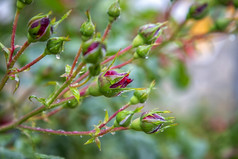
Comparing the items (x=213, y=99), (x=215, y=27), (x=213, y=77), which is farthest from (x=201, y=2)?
(x=213, y=77)

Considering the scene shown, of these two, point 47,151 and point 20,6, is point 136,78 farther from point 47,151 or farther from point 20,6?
point 20,6

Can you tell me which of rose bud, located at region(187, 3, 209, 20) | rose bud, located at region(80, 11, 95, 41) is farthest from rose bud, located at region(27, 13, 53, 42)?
rose bud, located at region(187, 3, 209, 20)

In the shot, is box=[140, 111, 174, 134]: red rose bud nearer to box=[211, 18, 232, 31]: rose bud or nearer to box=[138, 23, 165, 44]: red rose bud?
box=[138, 23, 165, 44]: red rose bud

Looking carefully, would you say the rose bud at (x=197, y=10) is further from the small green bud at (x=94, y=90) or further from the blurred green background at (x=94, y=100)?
the small green bud at (x=94, y=90)

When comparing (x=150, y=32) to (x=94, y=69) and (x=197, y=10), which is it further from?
(x=197, y=10)

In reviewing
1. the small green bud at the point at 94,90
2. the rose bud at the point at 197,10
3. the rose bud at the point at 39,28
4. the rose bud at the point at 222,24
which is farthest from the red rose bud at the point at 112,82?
the rose bud at the point at 222,24

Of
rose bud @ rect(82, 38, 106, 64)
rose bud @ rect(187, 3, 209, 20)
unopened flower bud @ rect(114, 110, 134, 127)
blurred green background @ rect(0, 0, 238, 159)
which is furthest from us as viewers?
blurred green background @ rect(0, 0, 238, 159)
